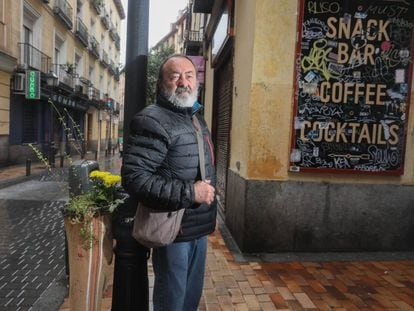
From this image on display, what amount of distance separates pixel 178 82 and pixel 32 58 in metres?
18.0

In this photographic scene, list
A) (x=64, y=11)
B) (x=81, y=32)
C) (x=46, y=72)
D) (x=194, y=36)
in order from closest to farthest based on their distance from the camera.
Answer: (x=194, y=36), (x=46, y=72), (x=64, y=11), (x=81, y=32)

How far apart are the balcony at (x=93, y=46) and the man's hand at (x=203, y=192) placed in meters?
29.2

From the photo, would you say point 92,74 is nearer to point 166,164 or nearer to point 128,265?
point 128,265

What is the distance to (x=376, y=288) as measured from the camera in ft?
12.4

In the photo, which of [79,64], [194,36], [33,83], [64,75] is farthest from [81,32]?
[194,36]

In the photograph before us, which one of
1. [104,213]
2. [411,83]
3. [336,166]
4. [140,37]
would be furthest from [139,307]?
[411,83]

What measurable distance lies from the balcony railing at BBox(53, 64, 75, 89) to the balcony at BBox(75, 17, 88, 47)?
3404 millimetres

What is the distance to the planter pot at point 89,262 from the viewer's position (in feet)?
8.58

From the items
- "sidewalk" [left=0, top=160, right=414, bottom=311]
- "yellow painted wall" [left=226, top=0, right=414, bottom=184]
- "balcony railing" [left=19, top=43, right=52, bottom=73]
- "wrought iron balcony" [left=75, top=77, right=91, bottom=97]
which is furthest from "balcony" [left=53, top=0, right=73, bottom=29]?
"sidewalk" [left=0, top=160, right=414, bottom=311]

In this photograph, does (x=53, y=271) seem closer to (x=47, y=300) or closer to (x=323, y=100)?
(x=47, y=300)

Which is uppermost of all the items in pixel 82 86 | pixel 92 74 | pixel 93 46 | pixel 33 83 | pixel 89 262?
pixel 93 46

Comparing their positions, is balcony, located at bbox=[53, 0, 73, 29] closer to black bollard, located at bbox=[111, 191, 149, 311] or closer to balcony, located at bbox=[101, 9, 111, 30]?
balcony, located at bbox=[101, 9, 111, 30]

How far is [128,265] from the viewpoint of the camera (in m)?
2.42

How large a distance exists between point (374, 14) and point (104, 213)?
4.13 meters
